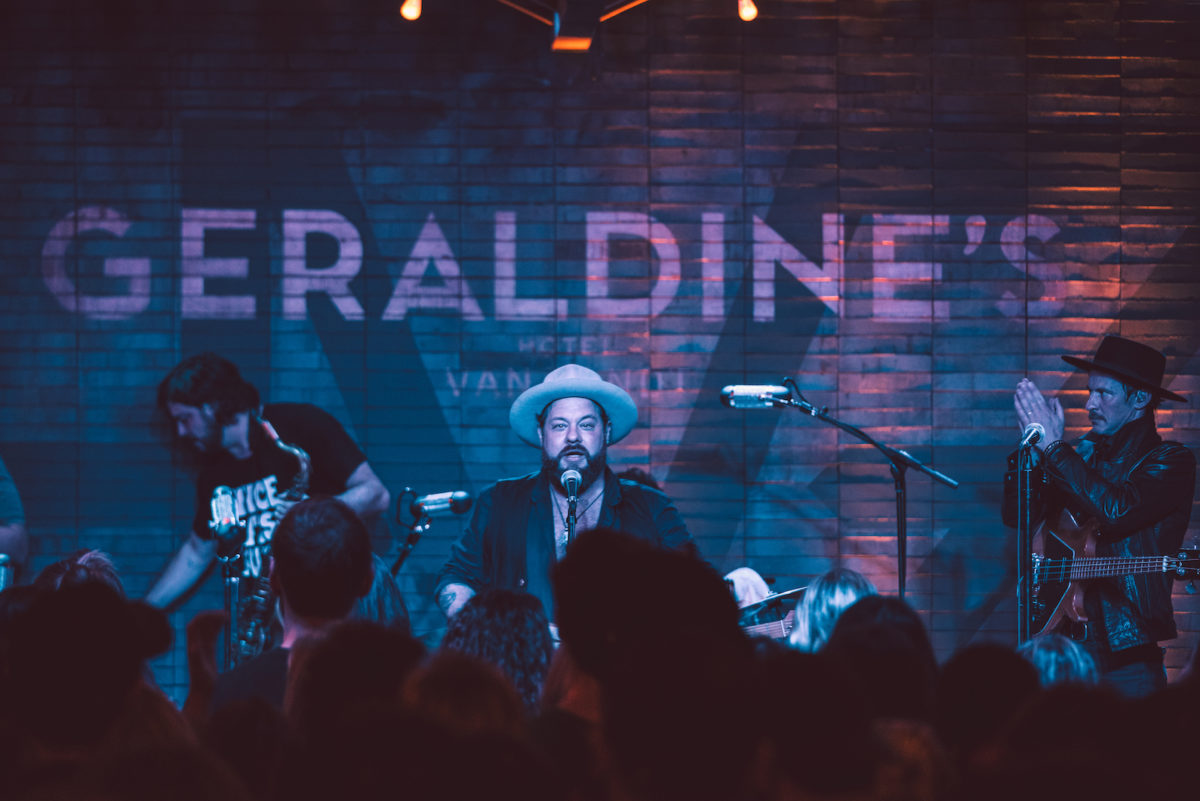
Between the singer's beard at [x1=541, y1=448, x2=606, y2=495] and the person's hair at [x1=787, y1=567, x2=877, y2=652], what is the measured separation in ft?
5.23

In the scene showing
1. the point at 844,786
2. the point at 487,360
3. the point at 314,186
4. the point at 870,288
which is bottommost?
the point at 844,786

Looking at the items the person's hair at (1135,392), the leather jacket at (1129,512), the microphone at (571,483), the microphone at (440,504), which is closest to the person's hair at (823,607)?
the microphone at (571,483)

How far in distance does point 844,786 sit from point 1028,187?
212 inches

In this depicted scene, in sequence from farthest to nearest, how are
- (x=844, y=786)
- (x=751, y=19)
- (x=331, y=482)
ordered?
1. (x=751, y=19)
2. (x=331, y=482)
3. (x=844, y=786)

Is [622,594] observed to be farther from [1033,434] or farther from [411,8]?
[411,8]

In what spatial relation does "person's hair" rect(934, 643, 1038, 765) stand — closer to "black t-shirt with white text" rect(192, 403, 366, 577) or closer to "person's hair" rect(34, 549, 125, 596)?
"person's hair" rect(34, 549, 125, 596)

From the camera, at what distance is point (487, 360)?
619 cm

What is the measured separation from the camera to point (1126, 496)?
4.89 metres

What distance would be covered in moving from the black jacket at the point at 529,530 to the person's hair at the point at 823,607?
155 centimetres

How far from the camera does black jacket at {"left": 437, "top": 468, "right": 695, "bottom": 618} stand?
4734 millimetres

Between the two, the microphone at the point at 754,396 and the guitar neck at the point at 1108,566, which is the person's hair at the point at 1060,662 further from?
the microphone at the point at 754,396

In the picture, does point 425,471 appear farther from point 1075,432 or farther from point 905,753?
point 905,753

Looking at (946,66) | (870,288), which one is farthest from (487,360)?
(946,66)

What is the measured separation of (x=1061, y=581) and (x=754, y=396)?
1.70 metres
